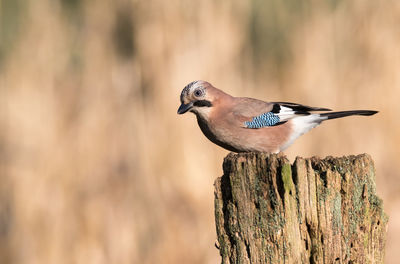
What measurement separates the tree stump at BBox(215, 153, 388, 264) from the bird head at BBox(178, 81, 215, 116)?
2.13 meters

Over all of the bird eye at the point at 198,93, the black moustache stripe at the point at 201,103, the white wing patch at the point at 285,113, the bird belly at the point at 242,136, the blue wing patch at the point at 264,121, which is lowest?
the bird belly at the point at 242,136

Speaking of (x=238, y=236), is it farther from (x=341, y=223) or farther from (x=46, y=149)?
(x=46, y=149)

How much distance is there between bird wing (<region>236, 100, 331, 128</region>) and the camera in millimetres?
5453

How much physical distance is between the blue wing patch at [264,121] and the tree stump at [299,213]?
2.11m

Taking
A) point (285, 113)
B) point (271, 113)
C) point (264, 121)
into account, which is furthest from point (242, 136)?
point (285, 113)

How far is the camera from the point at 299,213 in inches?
122

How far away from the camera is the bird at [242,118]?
536 cm

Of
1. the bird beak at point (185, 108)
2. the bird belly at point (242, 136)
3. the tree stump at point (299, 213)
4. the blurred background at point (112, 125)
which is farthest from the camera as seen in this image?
the blurred background at point (112, 125)

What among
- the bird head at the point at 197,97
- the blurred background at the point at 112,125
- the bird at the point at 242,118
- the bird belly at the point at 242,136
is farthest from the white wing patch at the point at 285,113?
the blurred background at the point at 112,125

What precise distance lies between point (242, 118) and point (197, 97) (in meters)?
0.44

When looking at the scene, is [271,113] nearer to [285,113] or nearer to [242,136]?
[285,113]

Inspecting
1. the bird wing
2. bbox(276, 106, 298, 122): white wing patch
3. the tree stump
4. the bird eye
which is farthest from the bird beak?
the tree stump

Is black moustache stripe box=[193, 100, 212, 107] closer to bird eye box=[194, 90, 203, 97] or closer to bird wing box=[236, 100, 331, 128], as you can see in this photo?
bird eye box=[194, 90, 203, 97]

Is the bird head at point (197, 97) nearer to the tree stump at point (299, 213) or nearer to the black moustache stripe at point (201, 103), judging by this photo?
the black moustache stripe at point (201, 103)
